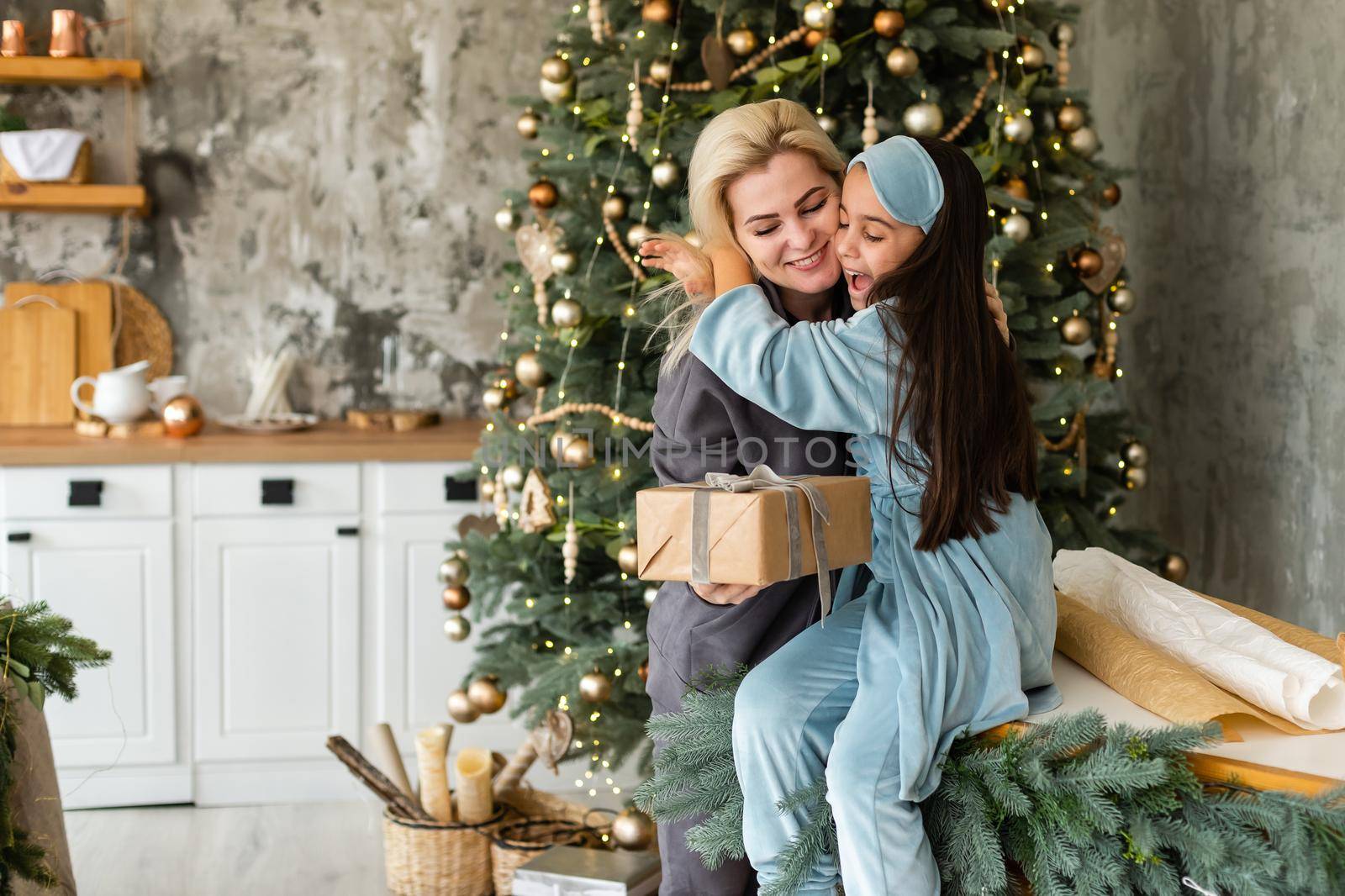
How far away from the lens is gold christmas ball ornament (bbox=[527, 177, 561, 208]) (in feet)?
8.79

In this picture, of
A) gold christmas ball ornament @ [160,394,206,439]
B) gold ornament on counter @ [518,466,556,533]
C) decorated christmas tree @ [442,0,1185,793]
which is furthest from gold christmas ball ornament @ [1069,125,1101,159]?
gold christmas ball ornament @ [160,394,206,439]

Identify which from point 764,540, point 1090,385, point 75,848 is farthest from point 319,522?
point 764,540

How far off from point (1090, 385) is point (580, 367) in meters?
1.10

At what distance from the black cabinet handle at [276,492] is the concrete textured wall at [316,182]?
67cm

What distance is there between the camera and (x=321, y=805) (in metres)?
3.35

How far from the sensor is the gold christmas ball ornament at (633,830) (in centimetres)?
260

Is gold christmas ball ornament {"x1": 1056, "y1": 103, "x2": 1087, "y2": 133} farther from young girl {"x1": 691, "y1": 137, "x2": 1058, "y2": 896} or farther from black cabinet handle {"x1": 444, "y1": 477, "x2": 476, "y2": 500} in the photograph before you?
black cabinet handle {"x1": 444, "y1": 477, "x2": 476, "y2": 500}

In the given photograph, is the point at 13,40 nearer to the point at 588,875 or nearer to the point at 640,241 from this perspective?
the point at 640,241

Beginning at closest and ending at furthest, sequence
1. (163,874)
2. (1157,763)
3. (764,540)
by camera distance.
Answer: (1157,763)
(764,540)
(163,874)

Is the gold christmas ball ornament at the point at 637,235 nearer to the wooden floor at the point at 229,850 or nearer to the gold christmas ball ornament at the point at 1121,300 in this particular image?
the gold christmas ball ornament at the point at 1121,300

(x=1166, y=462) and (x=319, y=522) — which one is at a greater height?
(x=1166, y=462)

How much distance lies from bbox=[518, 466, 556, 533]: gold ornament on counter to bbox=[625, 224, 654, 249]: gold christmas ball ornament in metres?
0.53

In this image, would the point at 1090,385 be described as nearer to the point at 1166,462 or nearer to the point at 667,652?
the point at 1166,462

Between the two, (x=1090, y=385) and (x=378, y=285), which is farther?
(x=378, y=285)
